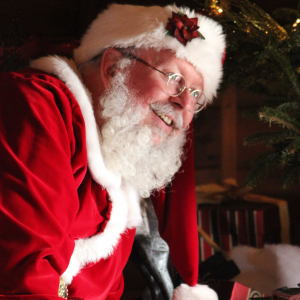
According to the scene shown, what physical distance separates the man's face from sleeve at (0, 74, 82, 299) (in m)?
0.33

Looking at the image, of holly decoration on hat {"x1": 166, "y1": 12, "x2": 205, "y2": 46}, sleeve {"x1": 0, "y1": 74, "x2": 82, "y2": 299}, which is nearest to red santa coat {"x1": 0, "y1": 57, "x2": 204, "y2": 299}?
sleeve {"x1": 0, "y1": 74, "x2": 82, "y2": 299}

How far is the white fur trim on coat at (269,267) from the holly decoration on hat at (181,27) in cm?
107

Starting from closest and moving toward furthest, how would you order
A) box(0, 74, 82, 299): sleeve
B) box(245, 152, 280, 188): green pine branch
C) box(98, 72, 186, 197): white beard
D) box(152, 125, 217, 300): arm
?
box(0, 74, 82, 299): sleeve
box(98, 72, 186, 197): white beard
box(245, 152, 280, 188): green pine branch
box(152, 125, 217, 300): arm

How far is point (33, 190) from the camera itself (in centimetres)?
79

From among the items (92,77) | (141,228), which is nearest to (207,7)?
(92,77)

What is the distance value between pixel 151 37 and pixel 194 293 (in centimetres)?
100

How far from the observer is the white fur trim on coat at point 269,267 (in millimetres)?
1464

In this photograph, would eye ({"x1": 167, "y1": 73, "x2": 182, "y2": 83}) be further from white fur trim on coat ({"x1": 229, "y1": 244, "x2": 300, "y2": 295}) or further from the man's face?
white fur trim on coat ({"x1": 229, "y1": 244, "x2": 300, "y2": 295})

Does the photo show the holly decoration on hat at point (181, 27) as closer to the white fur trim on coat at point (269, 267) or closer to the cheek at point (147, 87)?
the cheek at point (147, 87)

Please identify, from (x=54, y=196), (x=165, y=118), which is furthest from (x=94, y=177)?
(x=165, y=118)

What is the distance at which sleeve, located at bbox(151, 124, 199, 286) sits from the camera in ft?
4.64

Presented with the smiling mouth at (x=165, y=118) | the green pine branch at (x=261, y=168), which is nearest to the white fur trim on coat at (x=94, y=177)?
the smiling mouth at (x=165, y=118)

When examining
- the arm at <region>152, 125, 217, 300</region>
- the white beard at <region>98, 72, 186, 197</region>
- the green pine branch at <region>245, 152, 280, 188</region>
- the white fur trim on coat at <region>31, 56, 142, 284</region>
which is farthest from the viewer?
the arm at <region>152, 125, 217, 300</region>

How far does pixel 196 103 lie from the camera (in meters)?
1.35
